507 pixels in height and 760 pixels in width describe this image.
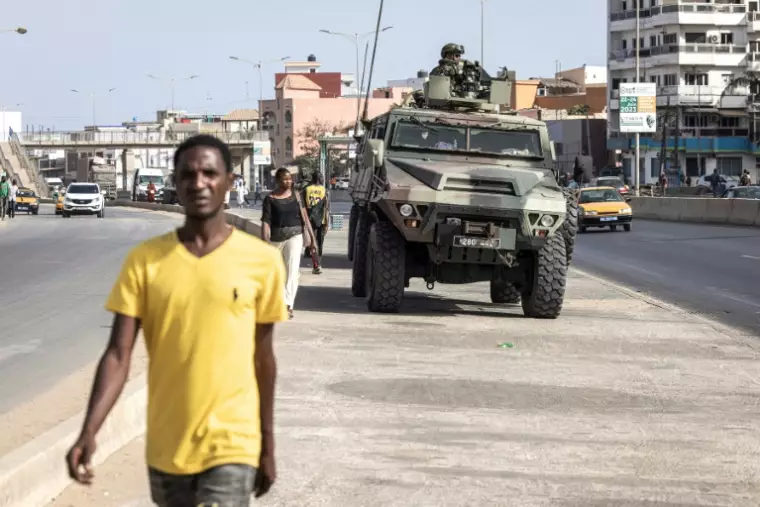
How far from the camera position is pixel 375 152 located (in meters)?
17.3

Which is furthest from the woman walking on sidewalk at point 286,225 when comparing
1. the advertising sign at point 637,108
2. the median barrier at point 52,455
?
the advertising sign at point 637,108

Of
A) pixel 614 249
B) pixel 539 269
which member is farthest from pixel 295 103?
pixel 539 269

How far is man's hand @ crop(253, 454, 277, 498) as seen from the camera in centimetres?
453

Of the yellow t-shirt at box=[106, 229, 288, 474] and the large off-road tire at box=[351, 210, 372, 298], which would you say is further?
Answer: the large off-road tire at box=[351, 210, 372, 298]

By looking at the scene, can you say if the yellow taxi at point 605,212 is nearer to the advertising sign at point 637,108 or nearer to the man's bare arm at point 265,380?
the advertising sign at point 637,108

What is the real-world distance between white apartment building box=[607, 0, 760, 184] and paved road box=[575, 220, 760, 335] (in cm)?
5857

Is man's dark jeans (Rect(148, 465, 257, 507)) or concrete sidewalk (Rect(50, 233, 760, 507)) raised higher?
man's dark jeans (Rect(148, 465, 257, 507))

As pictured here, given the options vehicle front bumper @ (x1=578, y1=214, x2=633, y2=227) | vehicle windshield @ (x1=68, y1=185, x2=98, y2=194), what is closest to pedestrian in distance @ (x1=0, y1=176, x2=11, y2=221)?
vehicle windshield @ (x1=68, y1=185, x2=98, y2=194)

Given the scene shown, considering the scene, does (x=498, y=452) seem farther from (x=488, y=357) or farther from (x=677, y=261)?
(x=677, y=261)

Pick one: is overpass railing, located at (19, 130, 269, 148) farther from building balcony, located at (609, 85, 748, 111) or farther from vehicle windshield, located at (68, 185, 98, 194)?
vehicle windshield, located at (68, 185, 98, 194)

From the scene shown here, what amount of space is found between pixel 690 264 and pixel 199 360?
2414 cm

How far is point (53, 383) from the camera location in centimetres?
1170

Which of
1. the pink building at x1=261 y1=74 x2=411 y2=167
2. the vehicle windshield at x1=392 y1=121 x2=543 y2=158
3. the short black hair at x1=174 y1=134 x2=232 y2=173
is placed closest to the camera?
the short black hair at x1=174 y1=134 x2=232 y2=173

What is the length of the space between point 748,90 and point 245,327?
103952 mm
